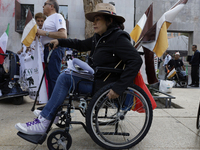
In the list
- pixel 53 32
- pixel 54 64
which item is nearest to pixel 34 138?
pixel 54 64

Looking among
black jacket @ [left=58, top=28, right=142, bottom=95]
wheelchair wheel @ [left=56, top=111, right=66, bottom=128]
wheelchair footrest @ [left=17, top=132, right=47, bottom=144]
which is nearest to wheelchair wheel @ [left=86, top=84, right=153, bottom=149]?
black jacket @ [left=58, top=28, right=142, bottom=95]

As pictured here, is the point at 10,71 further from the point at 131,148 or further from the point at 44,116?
the point at 131,148

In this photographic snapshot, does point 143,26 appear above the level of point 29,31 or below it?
above

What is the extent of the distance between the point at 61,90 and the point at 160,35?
1257 millimetres

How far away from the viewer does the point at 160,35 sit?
2072 millimetres

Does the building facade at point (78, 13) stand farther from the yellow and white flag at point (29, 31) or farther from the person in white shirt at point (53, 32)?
the yellow and white flag at point (29, 31)

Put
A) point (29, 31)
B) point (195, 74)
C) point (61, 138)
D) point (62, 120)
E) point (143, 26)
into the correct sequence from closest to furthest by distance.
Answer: point (61, 138) → point (62, 120) → point (29, 31) → point (143, 26) → point (195, 74)

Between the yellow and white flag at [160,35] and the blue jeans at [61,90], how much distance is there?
82 cm

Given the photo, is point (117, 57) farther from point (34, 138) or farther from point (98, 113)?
point (34, 138)

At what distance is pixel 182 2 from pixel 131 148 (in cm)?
175

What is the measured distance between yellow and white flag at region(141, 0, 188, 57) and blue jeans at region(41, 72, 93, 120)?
2.71ft

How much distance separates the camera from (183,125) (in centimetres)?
276

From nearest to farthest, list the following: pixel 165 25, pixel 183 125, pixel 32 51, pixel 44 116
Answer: pixel 44 116, pixel 165 25, pixel 183 125, pixel 32 51

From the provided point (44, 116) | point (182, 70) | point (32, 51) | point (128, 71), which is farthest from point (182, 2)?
point (182, 70)
